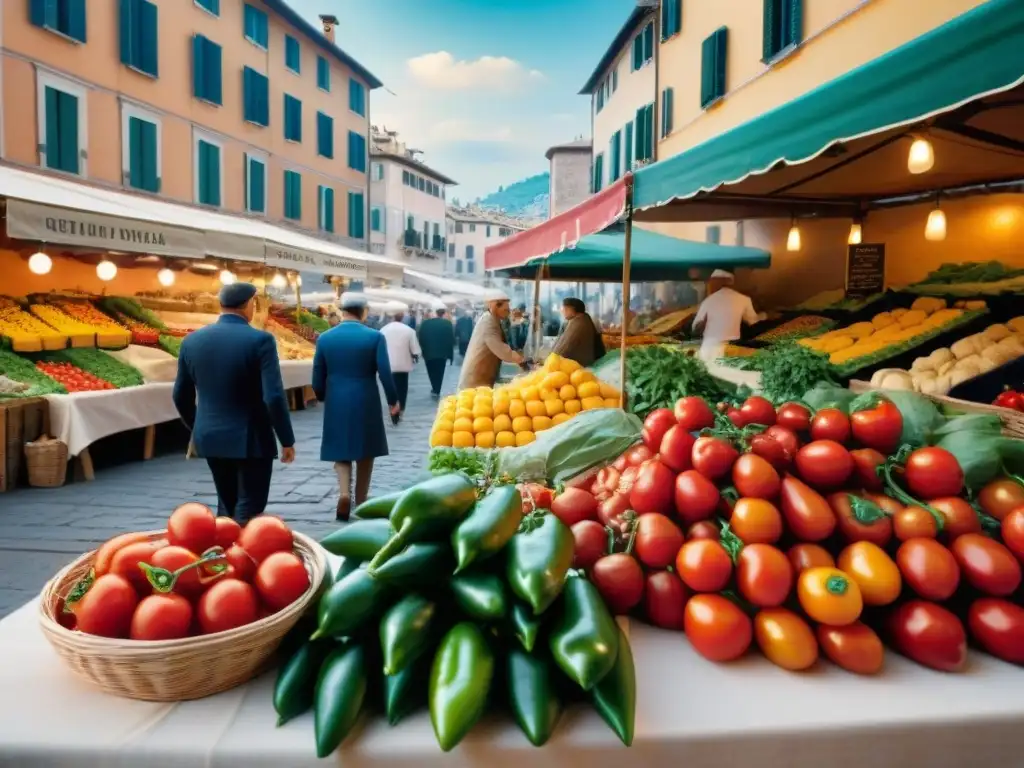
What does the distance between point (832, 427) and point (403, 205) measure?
4008 cm

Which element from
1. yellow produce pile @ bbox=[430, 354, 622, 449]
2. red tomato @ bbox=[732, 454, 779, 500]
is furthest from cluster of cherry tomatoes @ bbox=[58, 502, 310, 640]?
yellow produce pile @ bbox=[430, 354, 622, 449]

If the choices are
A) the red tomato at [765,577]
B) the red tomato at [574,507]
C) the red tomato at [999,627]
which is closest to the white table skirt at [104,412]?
the red tomato at [574,507]

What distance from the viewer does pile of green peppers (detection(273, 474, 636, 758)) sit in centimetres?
132

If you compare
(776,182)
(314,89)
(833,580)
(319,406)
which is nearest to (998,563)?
(833,580)

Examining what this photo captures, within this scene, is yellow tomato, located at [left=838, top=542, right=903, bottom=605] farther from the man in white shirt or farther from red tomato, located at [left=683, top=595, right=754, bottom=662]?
the man in white shirt

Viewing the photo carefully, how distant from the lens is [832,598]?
5.07ft

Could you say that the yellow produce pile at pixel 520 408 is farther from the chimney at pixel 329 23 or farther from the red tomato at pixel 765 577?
the chimney at pixel 329 23

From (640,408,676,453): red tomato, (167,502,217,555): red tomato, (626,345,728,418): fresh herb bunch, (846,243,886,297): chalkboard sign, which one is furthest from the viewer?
(846,243,886,297): chalkboard sign

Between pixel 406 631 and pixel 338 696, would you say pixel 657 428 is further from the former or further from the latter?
pixel 338 696

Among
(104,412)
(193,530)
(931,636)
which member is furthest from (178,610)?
(104,412)

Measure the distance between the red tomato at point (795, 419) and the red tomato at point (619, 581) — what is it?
71cm

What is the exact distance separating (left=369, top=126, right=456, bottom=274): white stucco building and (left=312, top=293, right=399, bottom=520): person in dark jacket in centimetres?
3105

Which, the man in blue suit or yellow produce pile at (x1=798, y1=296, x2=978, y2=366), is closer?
the man in blue suit

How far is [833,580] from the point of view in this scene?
1.56 meters
